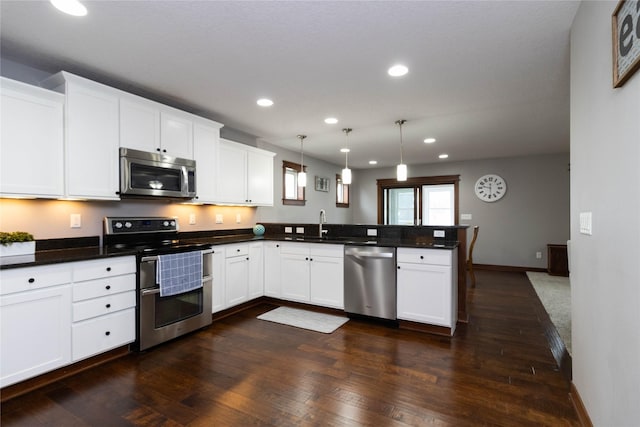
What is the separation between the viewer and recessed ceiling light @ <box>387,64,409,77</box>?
2.59m

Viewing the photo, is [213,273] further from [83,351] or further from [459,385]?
[459,385]

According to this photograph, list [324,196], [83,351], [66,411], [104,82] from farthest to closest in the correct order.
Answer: [324,196] < [104,82] < [83,351] < [66,411]

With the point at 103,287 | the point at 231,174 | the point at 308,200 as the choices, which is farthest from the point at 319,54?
A: the point at 308,200

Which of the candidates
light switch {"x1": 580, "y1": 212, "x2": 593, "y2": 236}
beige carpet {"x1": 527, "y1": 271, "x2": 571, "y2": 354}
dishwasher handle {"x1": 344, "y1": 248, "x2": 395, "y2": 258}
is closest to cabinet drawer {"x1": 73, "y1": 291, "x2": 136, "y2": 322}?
dishwasher handle {"x1": 344, "y1": 248, "x2": 395, "y2": 258}

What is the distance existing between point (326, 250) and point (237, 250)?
110 cm

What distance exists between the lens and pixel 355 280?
3.60 m

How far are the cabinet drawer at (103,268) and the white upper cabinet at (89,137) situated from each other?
597 mm

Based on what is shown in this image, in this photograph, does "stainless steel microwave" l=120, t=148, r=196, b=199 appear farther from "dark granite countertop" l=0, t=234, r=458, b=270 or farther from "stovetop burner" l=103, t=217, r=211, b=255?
"dark granite countertop" l=0, t=234, r=458, b=270

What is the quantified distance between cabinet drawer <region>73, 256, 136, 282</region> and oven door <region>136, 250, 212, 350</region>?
10cm

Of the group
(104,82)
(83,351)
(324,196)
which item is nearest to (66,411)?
(83,351)

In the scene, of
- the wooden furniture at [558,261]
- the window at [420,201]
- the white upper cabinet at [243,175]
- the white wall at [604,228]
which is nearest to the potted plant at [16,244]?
the white upper cabinet at [243,175]

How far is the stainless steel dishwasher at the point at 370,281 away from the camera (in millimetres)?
3391

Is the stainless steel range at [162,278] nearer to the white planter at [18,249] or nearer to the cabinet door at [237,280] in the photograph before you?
the cabinet door at [237,280]

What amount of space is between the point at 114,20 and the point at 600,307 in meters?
3.25
